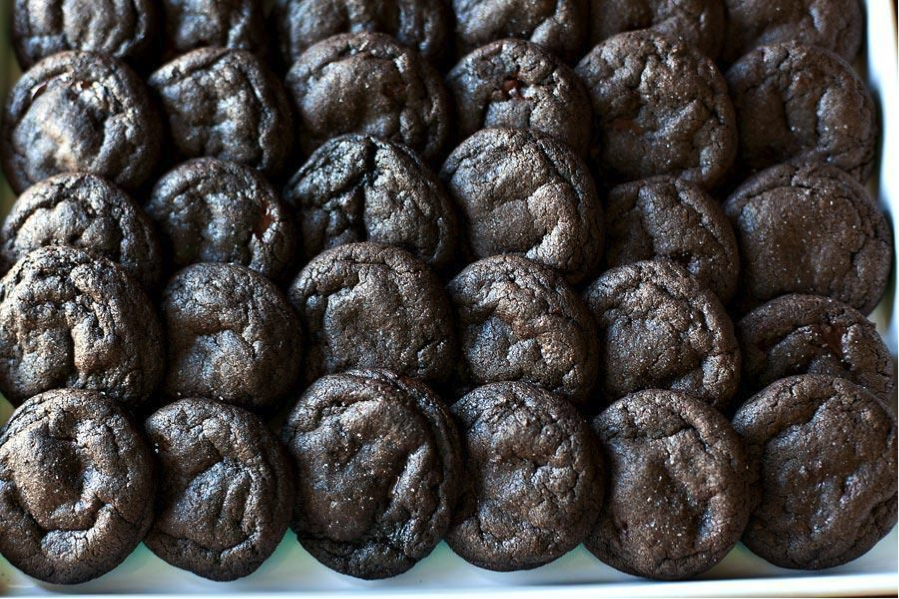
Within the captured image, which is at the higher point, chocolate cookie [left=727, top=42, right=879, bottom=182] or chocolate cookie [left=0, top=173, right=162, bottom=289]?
chocolate cookie [left=0, top=173, right=162, bottom=289]

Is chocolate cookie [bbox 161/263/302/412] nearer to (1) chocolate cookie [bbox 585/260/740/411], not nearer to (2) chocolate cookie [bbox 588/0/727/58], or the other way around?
(1) chocolate cookie [bbox 585/260/740/411]

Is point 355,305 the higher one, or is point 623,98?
point 623,98

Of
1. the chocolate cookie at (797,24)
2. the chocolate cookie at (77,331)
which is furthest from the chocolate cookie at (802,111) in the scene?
the chocolate cookie at (77,331)

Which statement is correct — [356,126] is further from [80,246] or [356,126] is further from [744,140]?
[744,140]

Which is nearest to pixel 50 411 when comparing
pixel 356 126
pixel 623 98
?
pixel 356 126

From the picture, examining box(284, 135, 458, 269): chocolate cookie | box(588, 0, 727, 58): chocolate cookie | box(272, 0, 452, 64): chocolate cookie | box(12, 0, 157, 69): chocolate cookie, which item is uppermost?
box(12, 0, 157, 69): chocolate cookie

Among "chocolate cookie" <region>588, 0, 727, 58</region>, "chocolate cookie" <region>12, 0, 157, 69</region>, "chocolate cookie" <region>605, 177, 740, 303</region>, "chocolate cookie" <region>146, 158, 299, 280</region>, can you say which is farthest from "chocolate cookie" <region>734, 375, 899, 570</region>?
"chocolate cookie" <region>12, 0, 157, 69</region>

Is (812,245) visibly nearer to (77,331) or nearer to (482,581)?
(482,581)
